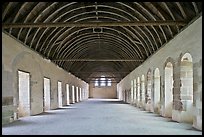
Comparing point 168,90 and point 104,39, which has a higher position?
point 104,39

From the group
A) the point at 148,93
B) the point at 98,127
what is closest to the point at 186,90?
the point at 98,127

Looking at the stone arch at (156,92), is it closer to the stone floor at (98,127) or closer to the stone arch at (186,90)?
the stone floor at (98,127)

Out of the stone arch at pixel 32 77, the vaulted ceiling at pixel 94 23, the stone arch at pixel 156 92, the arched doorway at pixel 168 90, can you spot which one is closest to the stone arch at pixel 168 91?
the arched doorway at pixel 168 90

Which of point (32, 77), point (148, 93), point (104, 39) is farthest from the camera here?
point (104, 39)

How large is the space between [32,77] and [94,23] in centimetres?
596

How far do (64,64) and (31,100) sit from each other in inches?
397

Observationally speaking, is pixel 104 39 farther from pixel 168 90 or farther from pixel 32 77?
pixel 168 90

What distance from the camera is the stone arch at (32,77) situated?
1140 centimetres

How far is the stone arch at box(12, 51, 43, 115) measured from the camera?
11398 mm

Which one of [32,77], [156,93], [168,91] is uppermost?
[32,77]

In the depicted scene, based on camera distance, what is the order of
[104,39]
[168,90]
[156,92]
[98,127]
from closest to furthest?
1. [98,127]
2. [168,90]
3. [156,92]
4. [104,39]

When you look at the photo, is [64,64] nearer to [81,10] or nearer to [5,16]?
[81,10]

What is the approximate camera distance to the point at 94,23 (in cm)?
950

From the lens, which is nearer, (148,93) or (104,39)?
(148,93)
